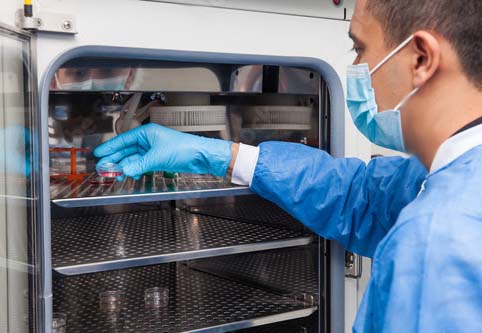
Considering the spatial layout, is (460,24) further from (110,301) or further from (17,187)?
(110,301)

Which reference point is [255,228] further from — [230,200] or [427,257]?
[427,257]

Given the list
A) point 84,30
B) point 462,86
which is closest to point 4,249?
point 84,30

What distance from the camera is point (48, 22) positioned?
4.42 ft

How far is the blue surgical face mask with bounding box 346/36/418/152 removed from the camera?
132 centimetres

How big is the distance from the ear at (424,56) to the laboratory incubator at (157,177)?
0.57 m

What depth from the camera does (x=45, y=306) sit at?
141 cm

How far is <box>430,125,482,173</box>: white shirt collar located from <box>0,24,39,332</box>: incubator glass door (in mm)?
897

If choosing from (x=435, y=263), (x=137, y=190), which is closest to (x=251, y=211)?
(x=137, y=190)

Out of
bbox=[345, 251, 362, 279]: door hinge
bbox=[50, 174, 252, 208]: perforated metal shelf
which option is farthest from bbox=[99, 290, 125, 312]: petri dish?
bbox=[345, 251, 362, 279]: door hinge

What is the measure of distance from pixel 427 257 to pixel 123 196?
85cm

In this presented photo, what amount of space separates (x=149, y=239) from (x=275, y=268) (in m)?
0.57

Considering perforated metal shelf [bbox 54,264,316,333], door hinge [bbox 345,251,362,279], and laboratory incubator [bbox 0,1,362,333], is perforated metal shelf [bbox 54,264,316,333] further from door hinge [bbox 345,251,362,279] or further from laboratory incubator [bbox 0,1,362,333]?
door hinge [bbox 345,251,362,279]

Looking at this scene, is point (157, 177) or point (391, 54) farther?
point (157, 177)

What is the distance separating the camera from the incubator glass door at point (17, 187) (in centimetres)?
133
